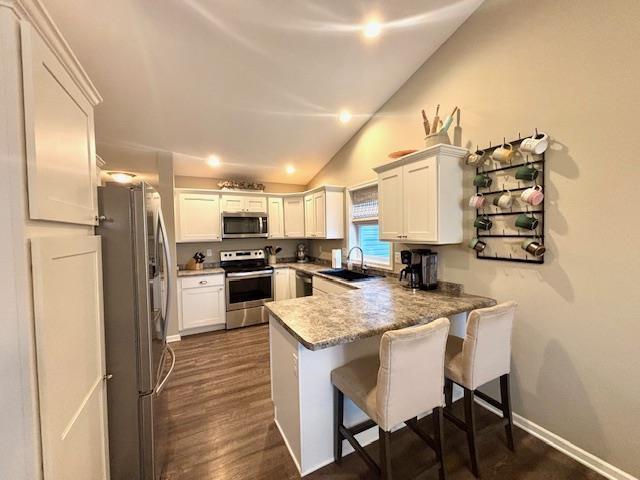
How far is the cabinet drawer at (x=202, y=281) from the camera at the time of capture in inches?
144

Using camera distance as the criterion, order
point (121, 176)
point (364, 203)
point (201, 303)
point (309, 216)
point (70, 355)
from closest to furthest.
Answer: point (70, 355)
point (364, 203)
point (201, 303)
point (121, 176)
point (309, 216)

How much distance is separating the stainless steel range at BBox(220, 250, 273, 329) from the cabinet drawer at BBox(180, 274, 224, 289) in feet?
0.42

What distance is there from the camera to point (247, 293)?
4.07m

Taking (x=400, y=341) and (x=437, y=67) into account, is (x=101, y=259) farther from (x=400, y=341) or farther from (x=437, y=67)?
(x=437, y=67)

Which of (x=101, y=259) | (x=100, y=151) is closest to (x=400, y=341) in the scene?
(x=101, y=259)

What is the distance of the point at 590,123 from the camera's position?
5.01ft

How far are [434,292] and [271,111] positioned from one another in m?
2.58

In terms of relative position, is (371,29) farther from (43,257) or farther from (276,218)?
(276,218)

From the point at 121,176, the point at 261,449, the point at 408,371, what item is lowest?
the point at 261,449

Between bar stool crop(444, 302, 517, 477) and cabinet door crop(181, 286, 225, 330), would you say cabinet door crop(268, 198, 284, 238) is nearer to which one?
cabinet door crop(181, 286, 225, 330)

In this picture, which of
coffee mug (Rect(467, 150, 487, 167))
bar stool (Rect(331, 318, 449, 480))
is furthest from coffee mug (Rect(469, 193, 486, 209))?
bar stool (Rect(331, 318, 449, 480))

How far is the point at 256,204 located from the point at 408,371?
12.2ft

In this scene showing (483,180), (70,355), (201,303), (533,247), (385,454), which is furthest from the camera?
(201,303)

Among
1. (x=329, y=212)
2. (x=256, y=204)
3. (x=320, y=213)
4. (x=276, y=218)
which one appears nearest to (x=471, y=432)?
(x=329, y=212)
